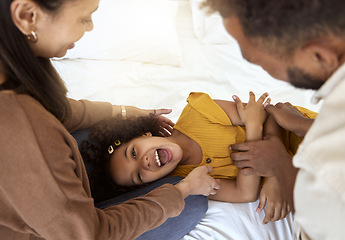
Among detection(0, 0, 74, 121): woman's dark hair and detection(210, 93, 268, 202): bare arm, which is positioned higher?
detection(0, 0, 74, 121): woman's dark hair

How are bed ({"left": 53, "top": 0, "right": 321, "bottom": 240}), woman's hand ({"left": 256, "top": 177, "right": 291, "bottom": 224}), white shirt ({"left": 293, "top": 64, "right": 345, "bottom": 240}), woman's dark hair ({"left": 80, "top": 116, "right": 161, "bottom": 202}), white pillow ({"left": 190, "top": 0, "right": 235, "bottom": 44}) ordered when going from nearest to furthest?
white shirt ({"left": 293, "top": 64, "right": 345, "bottom": 240}) < woman's hand ({"left": 256, "top": 177, "right": 291, "bottom": 224}) < woman's dark hair ({"left": 80, "top": 116, "right": 161, "bottom": 202}) < bed ({"left": 53, "top": 0, "right": 321, "bottom": 240}) < white pillow ({"left": 190, "top": 0, "right": 235, "bottom": 44})

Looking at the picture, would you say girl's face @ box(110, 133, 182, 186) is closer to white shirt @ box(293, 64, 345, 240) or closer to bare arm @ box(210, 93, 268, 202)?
bare arm @ box(210, 93, 268, 202)

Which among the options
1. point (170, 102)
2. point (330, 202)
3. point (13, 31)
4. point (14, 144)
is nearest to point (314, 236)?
point (330, 202)

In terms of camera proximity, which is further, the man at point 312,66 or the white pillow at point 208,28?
the white pillow at point 208,28

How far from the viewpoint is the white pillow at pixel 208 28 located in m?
1.95

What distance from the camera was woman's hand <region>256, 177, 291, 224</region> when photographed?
4.13 feet

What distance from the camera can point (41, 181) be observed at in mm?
749

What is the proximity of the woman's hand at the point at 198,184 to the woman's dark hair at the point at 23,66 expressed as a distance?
49 cm

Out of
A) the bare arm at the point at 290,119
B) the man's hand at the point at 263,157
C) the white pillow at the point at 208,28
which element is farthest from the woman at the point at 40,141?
the white pillow at the point at 208,28

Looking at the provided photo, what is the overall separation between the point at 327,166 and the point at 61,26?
0.67 meters

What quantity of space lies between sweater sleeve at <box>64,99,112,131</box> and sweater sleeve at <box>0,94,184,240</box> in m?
0.48

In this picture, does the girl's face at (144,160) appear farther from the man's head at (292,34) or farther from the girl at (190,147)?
the man's head at (292,34)

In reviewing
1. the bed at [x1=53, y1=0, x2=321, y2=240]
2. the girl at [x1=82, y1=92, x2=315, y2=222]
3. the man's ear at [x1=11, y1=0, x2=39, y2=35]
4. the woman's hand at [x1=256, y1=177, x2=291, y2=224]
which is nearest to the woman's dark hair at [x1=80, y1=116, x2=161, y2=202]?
the girl at [x1=82, y1=92, x2=315, y2=222]

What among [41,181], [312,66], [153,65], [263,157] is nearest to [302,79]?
[312,66]
